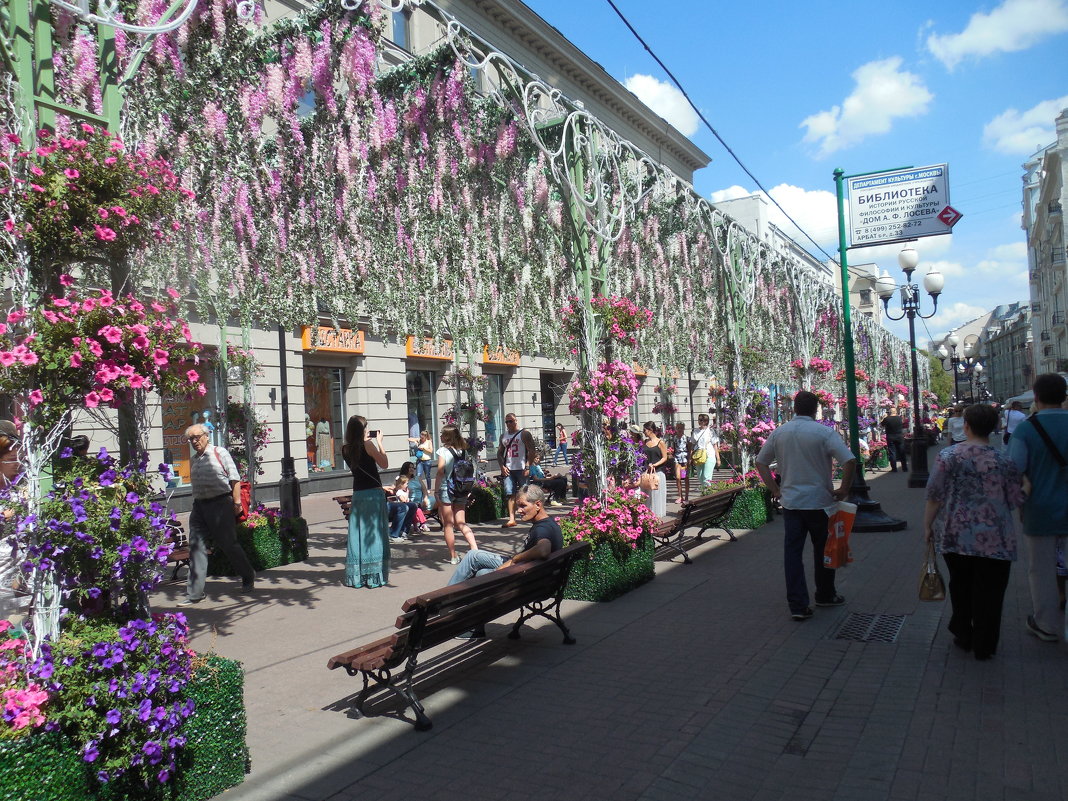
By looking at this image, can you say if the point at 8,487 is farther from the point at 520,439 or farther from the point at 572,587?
the point at 520,439

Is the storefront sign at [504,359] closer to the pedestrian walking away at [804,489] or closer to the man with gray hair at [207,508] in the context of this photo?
the man with gray hair at [207,508]

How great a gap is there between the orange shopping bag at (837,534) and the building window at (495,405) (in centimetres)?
2212

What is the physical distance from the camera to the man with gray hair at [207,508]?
308 inches

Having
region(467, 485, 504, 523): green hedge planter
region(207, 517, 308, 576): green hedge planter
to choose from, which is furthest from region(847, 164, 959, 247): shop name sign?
region(207, 517, 308, 576): green hedge planter

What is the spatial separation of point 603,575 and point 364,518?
267 centimetres

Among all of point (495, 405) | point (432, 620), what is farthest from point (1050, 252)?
point (432, 620)

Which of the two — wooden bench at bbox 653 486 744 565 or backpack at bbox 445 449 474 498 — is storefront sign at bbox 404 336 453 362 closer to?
backpack at bbox 445 449 474 498

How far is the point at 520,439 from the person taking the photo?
43.8ft

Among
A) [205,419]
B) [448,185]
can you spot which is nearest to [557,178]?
[448,185]

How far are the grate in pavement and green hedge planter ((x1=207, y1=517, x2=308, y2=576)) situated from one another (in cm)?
688

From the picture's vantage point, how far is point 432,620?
182 inches

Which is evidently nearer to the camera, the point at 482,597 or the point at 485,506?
the point at 482,597

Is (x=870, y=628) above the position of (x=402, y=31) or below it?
below

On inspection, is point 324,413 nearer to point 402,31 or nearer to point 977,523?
point 402,31
